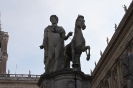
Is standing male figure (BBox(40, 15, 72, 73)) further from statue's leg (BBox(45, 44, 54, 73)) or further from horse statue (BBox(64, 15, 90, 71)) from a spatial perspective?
horse statue (BBox(64, 15, 90, 71))

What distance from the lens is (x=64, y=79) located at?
35.9ft

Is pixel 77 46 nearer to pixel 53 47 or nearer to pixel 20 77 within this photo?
pixel 53 47

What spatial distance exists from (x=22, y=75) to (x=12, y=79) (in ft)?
6.61

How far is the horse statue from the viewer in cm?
1165

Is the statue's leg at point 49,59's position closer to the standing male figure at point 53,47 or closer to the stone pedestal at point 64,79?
the standing male figure at point 53,47

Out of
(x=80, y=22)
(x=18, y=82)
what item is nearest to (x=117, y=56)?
(x=18, y=82)

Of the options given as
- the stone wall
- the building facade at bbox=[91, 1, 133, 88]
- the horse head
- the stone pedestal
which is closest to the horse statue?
the horse head

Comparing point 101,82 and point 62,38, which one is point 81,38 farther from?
point 101,82

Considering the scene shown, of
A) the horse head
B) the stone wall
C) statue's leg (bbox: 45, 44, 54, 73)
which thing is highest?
the stone wall

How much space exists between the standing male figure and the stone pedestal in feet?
1.82

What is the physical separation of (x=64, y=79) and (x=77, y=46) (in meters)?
1.41

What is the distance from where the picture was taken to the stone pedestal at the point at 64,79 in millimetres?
10888

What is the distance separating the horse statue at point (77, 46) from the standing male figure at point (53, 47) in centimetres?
26

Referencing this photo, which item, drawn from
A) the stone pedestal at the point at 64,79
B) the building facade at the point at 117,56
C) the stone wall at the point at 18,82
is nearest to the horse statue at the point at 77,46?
the stone pedestal at the point at 64,79
